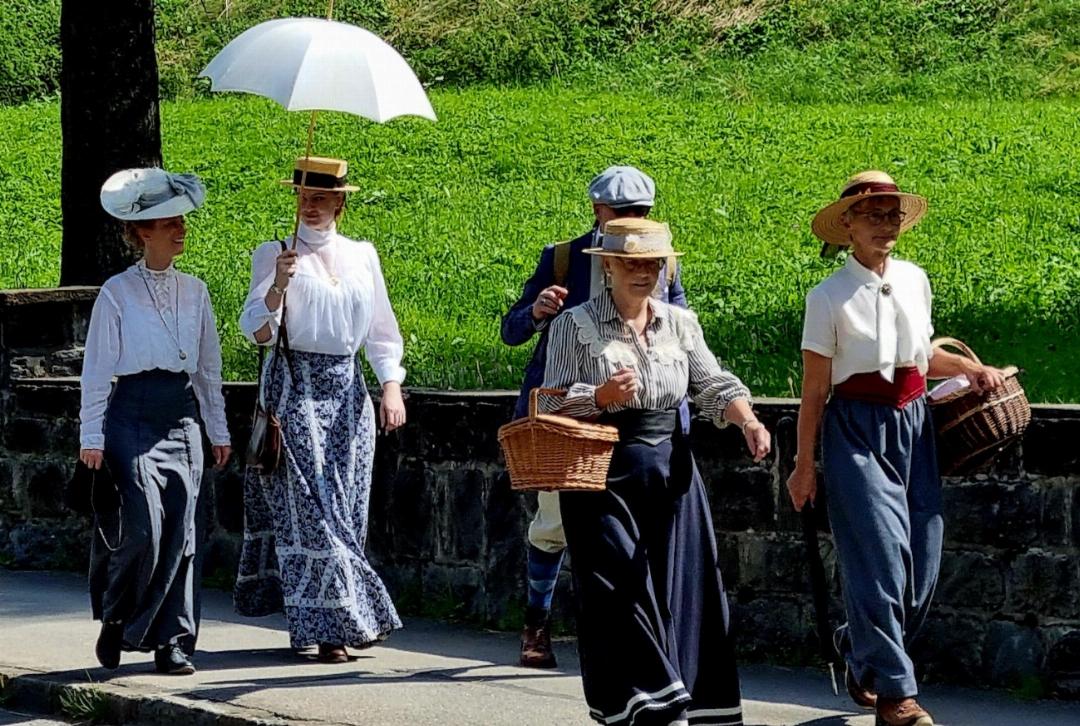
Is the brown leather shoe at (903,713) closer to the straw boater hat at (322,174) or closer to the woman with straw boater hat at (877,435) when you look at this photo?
the woman with straw boater hat at (877,435)

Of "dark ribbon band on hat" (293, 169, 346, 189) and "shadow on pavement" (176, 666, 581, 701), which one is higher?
"dark ribbon band on hat" (293, 169, 346, 189)

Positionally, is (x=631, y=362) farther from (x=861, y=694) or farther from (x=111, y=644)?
(x=111, y=644)

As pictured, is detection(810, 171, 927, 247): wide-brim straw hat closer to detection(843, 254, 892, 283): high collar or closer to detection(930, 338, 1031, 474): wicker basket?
detection(843, 254, 892, 283): high collar

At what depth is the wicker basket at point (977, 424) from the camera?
6.64 metres

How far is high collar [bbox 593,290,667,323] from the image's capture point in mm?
6516

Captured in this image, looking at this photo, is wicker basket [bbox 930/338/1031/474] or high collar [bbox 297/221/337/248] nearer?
wicker basket [bbox 930/338/1031/474]

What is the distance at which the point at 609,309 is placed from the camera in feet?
21.4

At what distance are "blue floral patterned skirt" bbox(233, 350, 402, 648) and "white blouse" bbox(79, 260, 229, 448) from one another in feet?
1.16

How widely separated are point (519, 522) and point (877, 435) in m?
2.83

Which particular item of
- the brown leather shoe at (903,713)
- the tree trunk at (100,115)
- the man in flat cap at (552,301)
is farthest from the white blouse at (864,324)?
the tree trunk at (100,115)

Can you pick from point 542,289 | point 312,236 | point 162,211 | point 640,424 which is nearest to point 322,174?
point 312,236

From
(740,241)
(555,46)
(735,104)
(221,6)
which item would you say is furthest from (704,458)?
(221,6)

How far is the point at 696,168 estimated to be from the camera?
688 inches

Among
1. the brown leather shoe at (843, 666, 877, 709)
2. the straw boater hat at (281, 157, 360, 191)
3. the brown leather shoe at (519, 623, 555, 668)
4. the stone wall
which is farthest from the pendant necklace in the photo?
the brown leather shoe at (843, 666, 877, 709)
